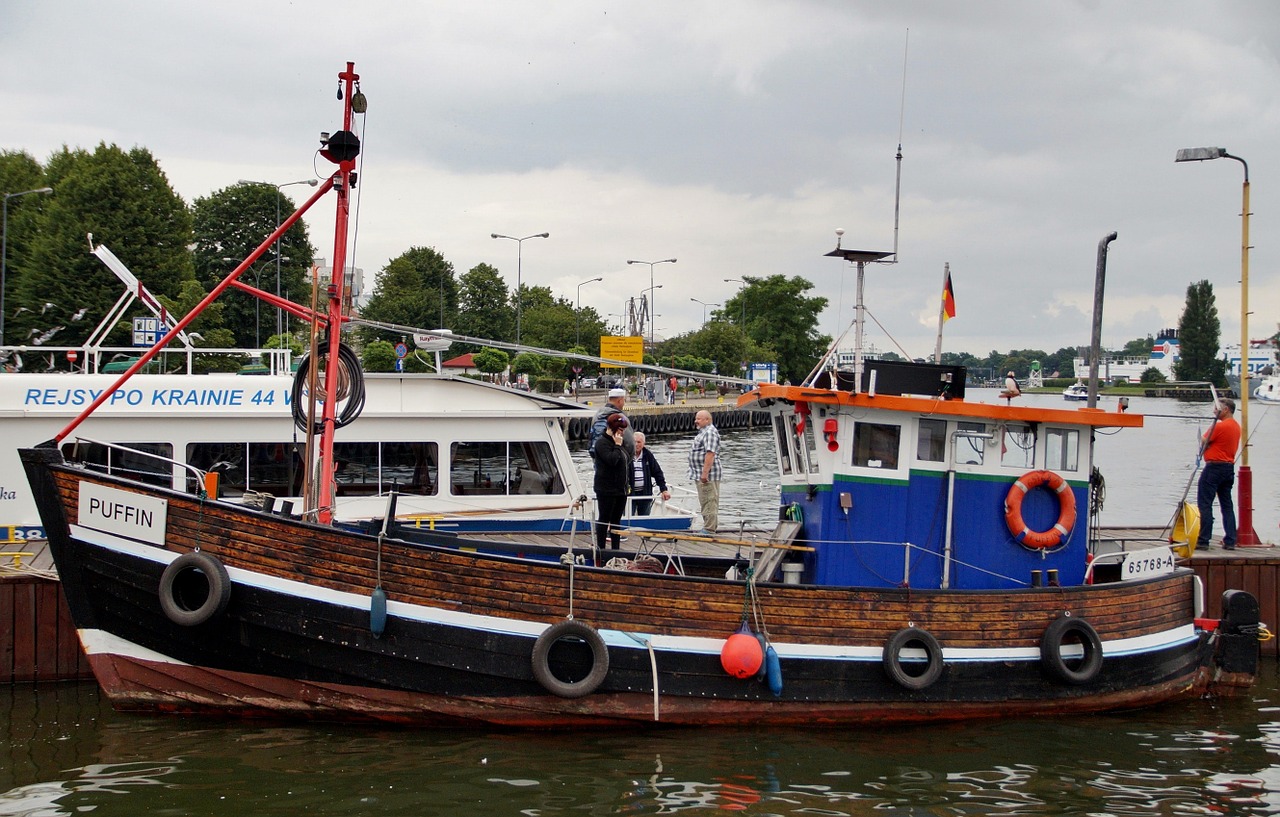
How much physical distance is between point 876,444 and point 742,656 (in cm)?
228

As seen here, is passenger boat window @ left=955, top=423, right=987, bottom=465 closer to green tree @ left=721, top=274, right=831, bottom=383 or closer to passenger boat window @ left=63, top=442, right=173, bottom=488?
passenger boat window @ left=63, top=442, right=173, bottom=488

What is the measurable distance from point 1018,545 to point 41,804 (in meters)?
7.89

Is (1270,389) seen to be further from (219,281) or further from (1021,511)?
(1021,511)

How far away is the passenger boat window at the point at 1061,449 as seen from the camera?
9.87 metres

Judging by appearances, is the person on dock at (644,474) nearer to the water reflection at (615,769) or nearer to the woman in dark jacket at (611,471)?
the woman in dark jacket at (611,471)

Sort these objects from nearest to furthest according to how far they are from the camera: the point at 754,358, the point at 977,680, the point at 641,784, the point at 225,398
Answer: the point at 641,784 < the point at 977,680 < the point at 225,398 < the point at 754,358

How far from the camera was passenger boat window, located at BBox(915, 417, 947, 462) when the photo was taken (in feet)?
31.8

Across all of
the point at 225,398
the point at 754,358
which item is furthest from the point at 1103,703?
the point at 754,358

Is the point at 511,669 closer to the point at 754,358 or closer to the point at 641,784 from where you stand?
the point at 641,784

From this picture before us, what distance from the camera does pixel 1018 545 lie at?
9.84m

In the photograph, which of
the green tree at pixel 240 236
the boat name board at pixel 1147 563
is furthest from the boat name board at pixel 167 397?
the green tree at pixel 240 236

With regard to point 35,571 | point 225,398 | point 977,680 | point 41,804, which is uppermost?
point 225,398

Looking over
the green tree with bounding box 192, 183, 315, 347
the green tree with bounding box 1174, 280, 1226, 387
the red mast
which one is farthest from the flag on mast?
the green tree with bounding box 1174, 280, 1226, 387

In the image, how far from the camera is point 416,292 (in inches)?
2685
